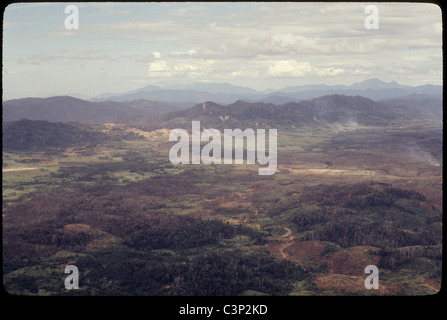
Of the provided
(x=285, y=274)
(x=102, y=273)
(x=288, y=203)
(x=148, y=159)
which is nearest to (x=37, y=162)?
(x=148, y=159)

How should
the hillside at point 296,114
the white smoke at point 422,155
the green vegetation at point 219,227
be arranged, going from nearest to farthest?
the green vegetation at point 219,227 → the white smoke at point 422,155 → the hillside at point 296,114

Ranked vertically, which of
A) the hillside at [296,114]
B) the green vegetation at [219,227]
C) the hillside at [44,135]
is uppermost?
the hillside at [296,114]

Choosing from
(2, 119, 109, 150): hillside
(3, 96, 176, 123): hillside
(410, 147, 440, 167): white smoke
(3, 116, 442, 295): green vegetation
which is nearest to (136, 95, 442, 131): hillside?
(2, 119, 109, 150): hillside

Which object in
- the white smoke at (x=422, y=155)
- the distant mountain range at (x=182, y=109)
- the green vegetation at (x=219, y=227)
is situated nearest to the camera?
the green vegetation at (x=219, y=227)

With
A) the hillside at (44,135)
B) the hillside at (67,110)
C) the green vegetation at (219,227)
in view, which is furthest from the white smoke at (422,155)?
the hillside at (67,110)

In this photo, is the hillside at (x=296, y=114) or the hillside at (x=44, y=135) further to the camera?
the hillside at (x=296, y=114)

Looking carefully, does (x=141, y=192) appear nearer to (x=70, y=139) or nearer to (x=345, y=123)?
(x=70, y=139)

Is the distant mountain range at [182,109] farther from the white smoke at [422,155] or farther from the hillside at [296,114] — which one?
the white smoke at [422,155]
